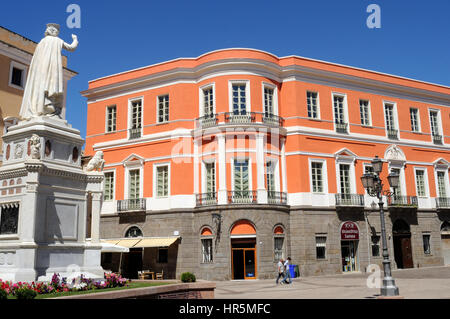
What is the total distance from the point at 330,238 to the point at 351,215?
2.36 m

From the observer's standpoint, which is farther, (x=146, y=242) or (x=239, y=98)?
(x=239, y=98)

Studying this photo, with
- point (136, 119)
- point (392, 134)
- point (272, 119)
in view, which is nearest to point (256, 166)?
point (272, 119)

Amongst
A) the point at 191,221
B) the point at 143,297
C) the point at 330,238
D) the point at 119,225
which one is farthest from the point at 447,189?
the point at 143,297

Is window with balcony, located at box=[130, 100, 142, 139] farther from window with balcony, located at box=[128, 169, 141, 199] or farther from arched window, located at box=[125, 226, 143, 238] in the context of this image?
arched window, located at box=[125, 226, 143, 238]

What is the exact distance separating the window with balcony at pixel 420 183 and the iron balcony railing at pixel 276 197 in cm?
1156

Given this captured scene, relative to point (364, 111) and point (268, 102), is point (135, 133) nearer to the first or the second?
point (268, 102)

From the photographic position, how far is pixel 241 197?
27.7 m

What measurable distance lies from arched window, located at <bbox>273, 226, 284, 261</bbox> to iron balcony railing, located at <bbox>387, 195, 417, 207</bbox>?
342 inches

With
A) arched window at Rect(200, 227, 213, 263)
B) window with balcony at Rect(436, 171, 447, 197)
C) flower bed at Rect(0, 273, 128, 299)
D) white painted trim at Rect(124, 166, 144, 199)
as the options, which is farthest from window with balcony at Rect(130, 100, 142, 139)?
window with balcony at Rect(436, 171, 447, 197)

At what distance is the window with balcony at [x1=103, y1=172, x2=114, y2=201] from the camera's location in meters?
32.1

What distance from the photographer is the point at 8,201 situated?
11422 mm

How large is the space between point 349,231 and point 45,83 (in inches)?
910

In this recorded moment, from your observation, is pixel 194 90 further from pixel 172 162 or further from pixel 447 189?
pixel 447 189

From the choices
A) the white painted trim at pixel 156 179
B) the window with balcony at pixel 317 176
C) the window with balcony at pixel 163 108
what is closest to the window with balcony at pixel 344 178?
the window with balcony at pixel 317 176
